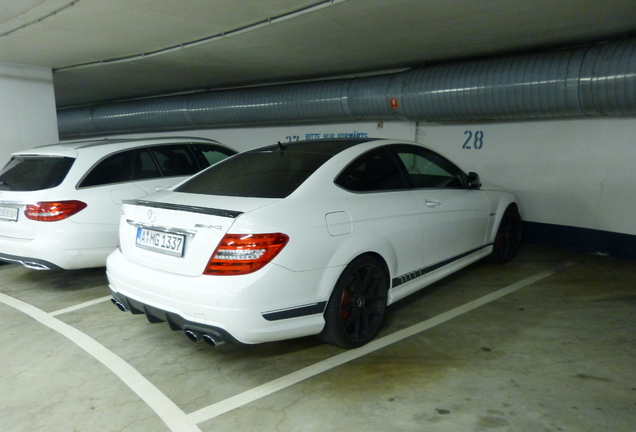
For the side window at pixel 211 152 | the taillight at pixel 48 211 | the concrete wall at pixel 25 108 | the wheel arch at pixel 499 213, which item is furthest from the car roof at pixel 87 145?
the wheel arch at pixel 499 213

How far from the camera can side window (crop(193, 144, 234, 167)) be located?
5945 millimetres

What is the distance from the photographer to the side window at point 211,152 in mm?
5945

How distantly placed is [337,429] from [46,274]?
437cm

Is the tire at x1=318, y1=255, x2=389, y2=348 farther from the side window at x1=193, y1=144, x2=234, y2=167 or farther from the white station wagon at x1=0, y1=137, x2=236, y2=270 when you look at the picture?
the side window at x1=193, y1=144, x2=234, y2=167

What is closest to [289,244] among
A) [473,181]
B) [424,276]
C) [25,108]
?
[424,276]

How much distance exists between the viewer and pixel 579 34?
5379 mm

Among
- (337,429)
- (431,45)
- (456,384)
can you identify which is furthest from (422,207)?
(431,45)

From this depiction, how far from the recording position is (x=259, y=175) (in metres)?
3.60

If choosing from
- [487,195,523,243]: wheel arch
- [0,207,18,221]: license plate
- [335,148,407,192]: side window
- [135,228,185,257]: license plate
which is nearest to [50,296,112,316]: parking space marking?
[0,207,18,221]: license plate

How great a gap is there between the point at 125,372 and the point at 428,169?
300 cm

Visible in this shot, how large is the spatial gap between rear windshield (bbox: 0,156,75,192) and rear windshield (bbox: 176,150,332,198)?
5.70 feet

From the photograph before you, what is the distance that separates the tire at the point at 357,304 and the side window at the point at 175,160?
3.05 meters

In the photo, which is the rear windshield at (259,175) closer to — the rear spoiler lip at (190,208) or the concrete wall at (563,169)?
the rear spoiler lip at (190,208)

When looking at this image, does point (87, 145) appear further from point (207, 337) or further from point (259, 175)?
point (207, 337)
